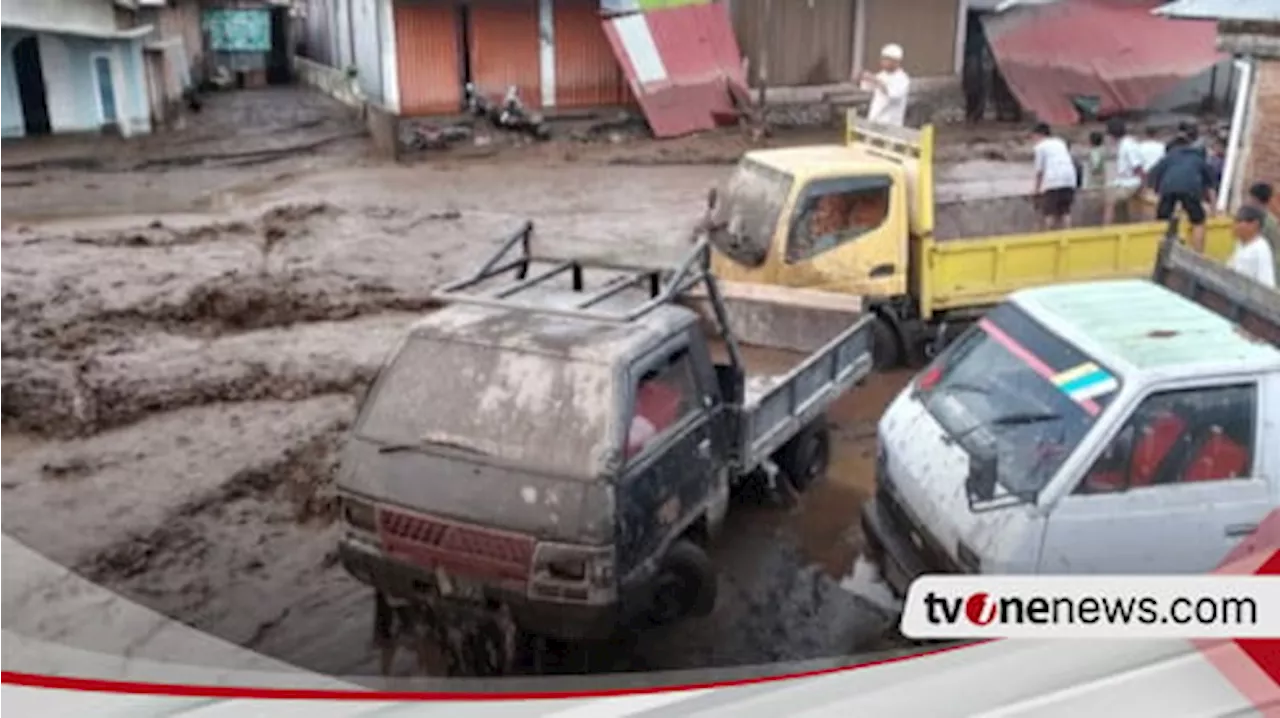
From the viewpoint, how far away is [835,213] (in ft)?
25.9

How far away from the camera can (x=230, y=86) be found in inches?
922

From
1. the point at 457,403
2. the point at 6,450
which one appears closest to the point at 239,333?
the point at 6,450

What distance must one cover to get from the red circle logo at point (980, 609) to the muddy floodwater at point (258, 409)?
259 cm

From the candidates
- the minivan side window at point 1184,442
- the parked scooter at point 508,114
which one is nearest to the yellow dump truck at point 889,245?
the minivan side window at point 1184,442

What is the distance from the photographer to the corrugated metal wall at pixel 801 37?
63.0ft

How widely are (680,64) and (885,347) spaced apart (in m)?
11.2

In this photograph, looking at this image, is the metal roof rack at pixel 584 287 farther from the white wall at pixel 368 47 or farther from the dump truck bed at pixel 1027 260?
the white wall at pixel 368 47

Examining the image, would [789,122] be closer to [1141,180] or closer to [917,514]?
[1141,180]

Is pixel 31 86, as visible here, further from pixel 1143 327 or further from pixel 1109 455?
pixel 1109 455

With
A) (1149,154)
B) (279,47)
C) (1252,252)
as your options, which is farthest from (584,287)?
(279,47)

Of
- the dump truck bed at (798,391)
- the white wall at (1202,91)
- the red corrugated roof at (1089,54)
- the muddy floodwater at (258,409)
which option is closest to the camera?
the muddy floodwater at (258,409)

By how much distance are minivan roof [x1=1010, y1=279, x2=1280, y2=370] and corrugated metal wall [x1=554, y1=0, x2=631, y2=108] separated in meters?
14.4

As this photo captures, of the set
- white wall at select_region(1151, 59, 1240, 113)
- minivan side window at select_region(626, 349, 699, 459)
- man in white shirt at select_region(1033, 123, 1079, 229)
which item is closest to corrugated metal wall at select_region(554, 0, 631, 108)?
white wall at select_region(1151, 59, 1240, 113)

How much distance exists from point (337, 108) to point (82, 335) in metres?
12.5
